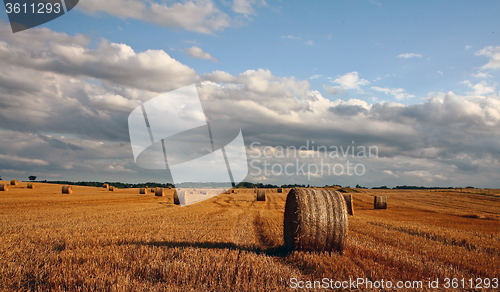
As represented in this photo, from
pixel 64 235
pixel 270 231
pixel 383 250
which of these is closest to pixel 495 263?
pixel 383 250

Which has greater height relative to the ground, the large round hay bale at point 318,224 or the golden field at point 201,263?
the large round hay bale at point 318,224

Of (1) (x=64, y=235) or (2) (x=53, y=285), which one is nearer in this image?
(2) (x=53, y=285)

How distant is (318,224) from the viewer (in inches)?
271

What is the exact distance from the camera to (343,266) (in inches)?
211

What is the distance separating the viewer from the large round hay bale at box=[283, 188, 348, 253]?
6.80m

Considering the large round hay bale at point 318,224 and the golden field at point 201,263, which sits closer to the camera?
the golden field at point 201,263

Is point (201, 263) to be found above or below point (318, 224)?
below

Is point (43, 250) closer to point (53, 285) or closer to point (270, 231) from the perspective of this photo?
point (53, 285)

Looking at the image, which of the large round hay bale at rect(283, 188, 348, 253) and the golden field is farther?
the large round hay bale at rect(283, 188, 348, 253)

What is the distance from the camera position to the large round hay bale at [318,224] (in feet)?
22.3

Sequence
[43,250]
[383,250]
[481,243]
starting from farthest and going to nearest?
[481,243] < [383,250] < [43,250]

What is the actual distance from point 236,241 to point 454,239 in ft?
22.8

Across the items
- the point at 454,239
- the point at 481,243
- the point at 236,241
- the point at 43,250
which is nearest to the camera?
the point at 43,250

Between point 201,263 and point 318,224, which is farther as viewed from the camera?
point 318,224
